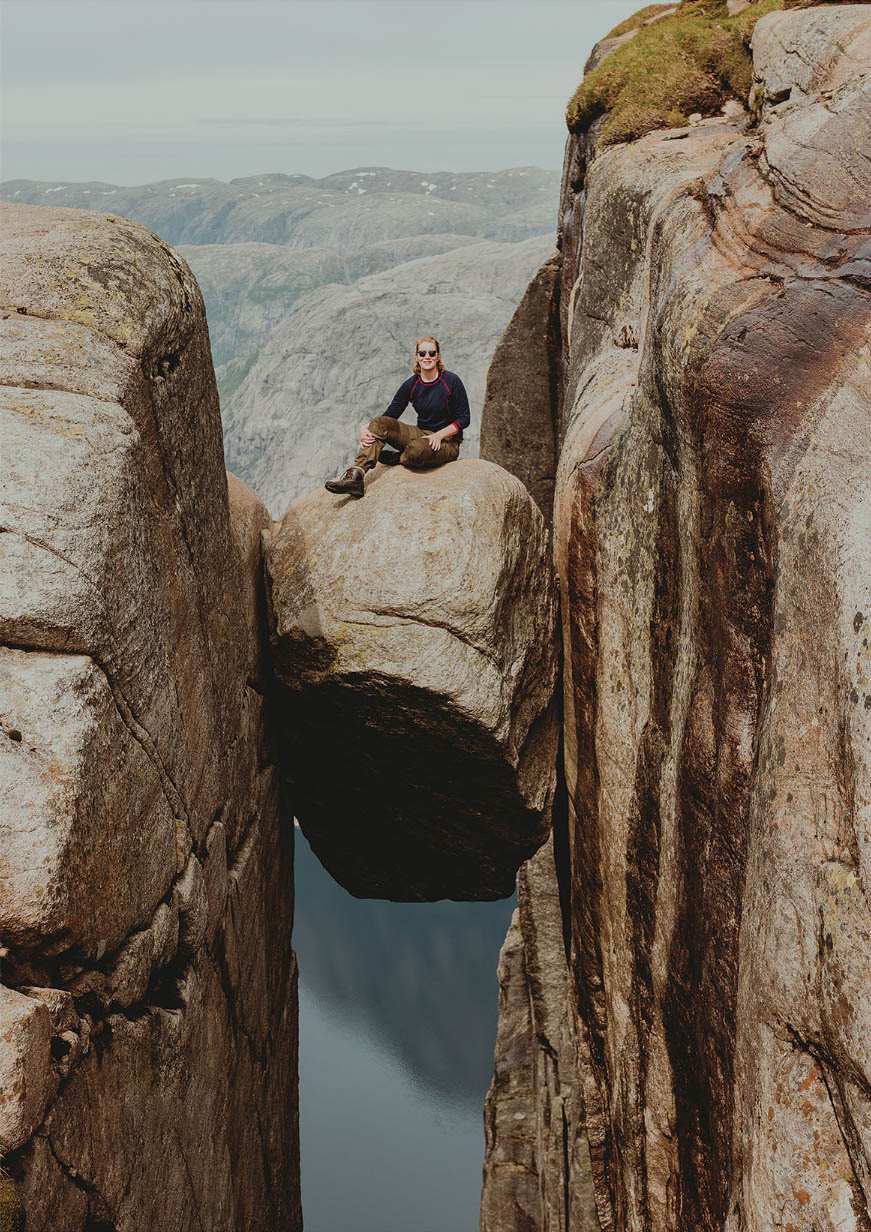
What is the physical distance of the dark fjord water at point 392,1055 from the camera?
2992 centimetres

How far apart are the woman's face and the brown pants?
713 millimetres

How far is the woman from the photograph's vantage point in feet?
38.4

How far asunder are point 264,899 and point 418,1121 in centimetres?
2552

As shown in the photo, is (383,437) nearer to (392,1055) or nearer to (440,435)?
(440,435)

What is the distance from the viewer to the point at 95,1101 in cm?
676

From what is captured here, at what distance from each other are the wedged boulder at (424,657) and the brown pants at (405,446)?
24cm

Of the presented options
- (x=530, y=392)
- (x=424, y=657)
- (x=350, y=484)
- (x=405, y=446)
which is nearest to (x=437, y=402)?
(x=405, y=446)

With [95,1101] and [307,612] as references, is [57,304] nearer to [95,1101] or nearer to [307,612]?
[307,612]

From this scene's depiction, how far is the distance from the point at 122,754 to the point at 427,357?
6.52 m

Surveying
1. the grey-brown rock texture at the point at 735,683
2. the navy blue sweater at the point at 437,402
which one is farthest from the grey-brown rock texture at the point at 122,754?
the grey-brown rock texture at the point at 735,683

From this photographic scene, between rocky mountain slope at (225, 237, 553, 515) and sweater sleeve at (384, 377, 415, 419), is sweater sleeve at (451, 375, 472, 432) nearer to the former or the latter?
sweater sleeve at (384, 377, 415, 419)

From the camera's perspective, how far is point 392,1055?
37750mm

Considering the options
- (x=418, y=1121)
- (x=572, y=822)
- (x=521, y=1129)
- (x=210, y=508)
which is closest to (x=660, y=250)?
(x=210, y=508)

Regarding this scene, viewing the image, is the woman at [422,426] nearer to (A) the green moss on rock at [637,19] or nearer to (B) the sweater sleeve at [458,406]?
(B) the sweater sleeve at [458,406]
